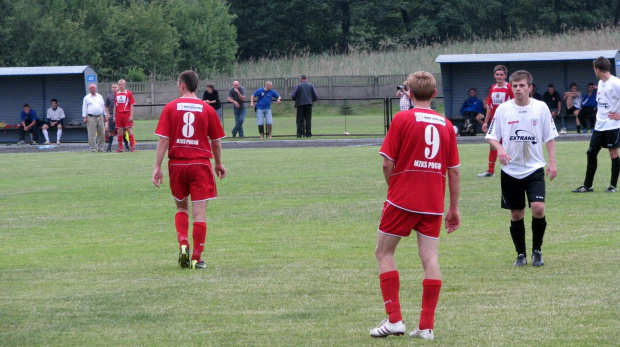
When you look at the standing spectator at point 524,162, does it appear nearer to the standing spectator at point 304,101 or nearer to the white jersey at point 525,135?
the white jersey at point 525,135

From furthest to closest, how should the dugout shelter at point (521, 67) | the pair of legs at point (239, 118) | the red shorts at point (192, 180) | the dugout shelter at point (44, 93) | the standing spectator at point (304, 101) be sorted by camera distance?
the pair of legs at point (239, 118), the dugout shelter at point (44, 93), the standing spectator at point (304, 101), the dugout shelter at point (521, 67), the red shorts at point (192, 180)

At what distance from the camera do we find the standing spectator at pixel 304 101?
32.6 m

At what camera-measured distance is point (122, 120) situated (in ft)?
86.8

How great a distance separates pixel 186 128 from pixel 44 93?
2713 centimetres

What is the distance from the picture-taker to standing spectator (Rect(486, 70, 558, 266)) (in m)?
8.66

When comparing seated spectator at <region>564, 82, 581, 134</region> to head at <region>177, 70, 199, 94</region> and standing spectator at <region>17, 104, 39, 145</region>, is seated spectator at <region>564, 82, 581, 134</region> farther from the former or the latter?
head at <region>177, 70, 199, 94</region>

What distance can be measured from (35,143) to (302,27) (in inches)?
1886

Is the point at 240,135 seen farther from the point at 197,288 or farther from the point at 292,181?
the point at 197,288

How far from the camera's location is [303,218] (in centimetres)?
1257

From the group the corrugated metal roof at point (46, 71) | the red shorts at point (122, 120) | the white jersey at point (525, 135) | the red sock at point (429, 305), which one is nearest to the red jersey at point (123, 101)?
the red shorts at point (122, 120)

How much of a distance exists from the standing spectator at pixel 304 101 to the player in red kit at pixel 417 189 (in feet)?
85.8

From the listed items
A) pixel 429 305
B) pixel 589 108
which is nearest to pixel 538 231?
pixel 429 305

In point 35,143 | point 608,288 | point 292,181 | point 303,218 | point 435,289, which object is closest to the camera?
point 435,289

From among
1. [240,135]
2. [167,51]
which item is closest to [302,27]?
[167,51]
